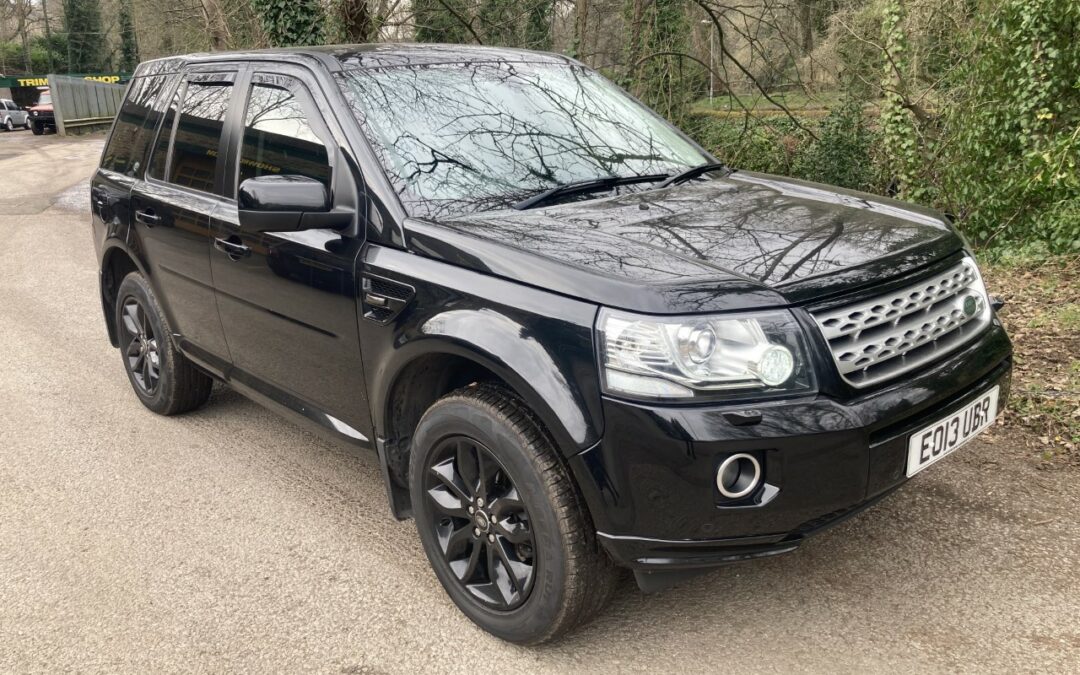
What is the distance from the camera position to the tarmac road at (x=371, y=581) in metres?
2.98

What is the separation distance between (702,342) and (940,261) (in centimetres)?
105

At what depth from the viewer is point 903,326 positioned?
2.79 m

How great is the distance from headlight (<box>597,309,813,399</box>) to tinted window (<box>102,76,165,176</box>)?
3435 millimetres

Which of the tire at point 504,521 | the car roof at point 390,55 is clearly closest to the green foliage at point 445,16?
the car roof at point 390,55

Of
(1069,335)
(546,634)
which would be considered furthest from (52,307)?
(1069,335)

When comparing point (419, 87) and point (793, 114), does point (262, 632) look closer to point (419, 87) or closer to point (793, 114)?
point (419, 87)

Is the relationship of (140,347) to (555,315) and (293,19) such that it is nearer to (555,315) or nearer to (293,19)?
(555,315)

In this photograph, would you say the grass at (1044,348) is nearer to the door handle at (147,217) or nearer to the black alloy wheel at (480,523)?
the black alloy wheel at (480,523)

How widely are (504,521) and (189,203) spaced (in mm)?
2368

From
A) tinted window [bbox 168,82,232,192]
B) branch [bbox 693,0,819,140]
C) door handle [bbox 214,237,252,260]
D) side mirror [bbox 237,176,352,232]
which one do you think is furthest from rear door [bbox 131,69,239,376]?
branch [bbox 693,0,819,140]

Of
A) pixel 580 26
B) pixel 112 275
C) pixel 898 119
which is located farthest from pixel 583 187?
pixel 898 119

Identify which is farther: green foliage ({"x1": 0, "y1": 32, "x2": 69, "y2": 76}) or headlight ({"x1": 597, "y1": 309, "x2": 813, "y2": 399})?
green foliage ({"x1": 0, "y1": 32, "x2": 69, "y2": 76})

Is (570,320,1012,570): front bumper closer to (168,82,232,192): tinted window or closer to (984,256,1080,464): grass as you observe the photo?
(984,256,1080,464): grass

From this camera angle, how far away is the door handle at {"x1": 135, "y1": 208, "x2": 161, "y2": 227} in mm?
4641
